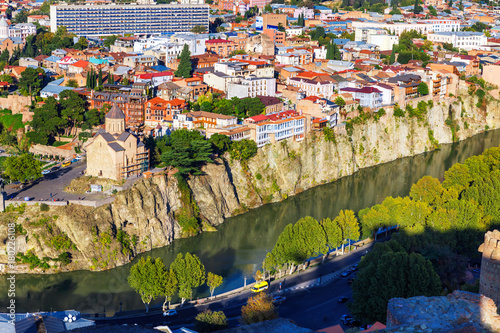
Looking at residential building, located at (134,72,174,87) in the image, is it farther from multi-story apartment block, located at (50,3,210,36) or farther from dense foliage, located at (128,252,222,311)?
multi-story apartment block, located at (50,3,210,36)

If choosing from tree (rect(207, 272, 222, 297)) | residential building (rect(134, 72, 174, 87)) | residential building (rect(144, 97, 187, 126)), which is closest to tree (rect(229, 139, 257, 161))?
residential building (rect(144, 97, 187, 126))

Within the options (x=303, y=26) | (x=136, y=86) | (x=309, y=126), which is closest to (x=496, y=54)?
(x=303, y=26)

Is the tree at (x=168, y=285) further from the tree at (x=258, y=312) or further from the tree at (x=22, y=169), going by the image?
the tree at (x=22, y=169)

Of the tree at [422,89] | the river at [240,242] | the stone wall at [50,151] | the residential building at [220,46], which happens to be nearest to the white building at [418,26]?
the residential building at [220,46]

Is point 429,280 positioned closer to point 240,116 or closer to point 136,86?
point 240,116

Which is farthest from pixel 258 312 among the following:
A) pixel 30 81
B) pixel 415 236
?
pixel 30 81
